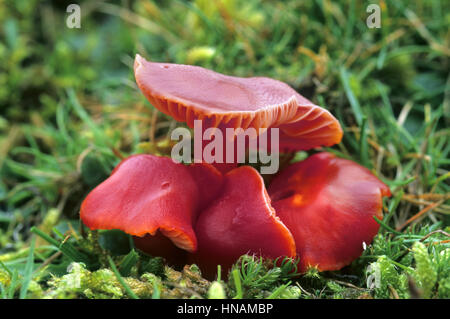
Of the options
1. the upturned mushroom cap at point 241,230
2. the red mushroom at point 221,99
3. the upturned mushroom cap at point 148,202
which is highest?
the red mushroom at point 221,99

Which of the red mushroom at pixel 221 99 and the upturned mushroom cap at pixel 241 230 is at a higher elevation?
the red mushroom at pixel 221 99

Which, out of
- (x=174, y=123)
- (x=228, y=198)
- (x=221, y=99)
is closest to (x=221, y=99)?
(x=221, y=99)

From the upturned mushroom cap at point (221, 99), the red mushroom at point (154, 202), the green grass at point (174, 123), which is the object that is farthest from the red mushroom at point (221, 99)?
the green grass at point (174, 123)

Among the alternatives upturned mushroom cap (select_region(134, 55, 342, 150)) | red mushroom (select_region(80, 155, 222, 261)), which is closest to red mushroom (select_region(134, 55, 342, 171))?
upturned mushroom cap (select_region(134, 55, 342, 150))

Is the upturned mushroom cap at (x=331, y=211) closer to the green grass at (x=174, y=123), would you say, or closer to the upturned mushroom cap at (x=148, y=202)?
the green grass at (x=174, y=123)

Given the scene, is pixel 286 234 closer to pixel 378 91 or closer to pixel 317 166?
pixel 317 166

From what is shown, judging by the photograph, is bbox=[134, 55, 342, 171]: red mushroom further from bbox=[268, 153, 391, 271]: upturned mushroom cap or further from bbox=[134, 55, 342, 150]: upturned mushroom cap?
bbox=[268, 153, 391, 271]: upturned mushroom cap
